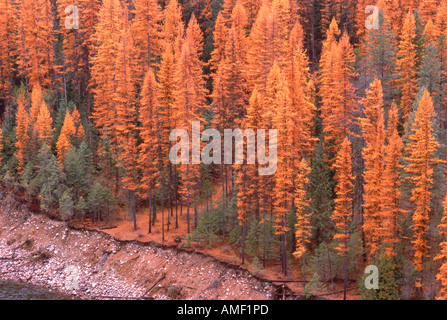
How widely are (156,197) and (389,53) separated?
1118 inches

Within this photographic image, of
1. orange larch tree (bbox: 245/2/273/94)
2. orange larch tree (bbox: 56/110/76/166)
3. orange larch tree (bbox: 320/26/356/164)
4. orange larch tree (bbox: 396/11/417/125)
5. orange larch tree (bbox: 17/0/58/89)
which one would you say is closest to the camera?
orange larch tree (bbox: 320/26/356/164)

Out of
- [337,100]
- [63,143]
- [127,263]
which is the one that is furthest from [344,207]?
[63,143]

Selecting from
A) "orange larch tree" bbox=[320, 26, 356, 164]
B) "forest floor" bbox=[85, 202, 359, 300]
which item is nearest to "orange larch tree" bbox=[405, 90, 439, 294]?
"forest floor" bbox=[85, 202, 359, 300]

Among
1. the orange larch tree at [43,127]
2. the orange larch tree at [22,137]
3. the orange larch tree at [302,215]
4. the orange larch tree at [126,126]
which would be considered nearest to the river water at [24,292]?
the orange larch tree at [126,126]

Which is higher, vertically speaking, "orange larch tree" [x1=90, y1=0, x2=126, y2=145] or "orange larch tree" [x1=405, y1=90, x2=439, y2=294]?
"orange larch tree" [x1=90, y1=0, x2=126, y2=145]

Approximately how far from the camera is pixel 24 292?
1711 inches

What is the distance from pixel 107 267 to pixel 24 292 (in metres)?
7.60

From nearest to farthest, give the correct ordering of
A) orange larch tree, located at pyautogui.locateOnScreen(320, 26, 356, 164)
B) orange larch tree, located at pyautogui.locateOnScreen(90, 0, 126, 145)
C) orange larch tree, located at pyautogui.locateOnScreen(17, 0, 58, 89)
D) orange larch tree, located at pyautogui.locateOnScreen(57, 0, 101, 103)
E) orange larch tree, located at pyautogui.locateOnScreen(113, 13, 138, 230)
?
orange larch tree, located at pyautogui.locateOnScreen(320, 26, 356, 164) < orange larch tree, located at pyautogui.locateOnScreen(113, 13, 138, 230) < orange larch tree, located at pyautogui.locateOnScreen(90, 0, 126, 145) < orange larch tree, located at pyautogui.locateOnScreen(17, 0, 58, 89) < orange larch tree, located at pyautogui.locateOnScreen(57, 0, 101, 103)

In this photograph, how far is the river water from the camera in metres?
42.2

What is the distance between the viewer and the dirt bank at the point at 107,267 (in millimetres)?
41781

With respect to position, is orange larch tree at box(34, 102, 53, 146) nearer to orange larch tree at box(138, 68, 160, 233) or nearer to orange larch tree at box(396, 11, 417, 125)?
orange larch tree at box(138, 68, 160, 233)

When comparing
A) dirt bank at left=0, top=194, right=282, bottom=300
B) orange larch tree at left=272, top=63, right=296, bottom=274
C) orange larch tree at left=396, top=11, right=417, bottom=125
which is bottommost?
dirt bank at left=0, top=194, right=282, bottom=300

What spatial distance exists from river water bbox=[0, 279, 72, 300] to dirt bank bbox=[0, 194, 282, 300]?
108 centimetres

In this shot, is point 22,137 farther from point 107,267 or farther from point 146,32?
point 107,267
